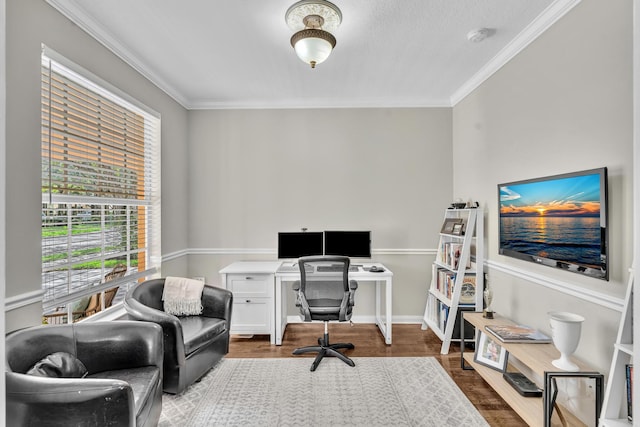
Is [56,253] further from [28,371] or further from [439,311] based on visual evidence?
[439,311]

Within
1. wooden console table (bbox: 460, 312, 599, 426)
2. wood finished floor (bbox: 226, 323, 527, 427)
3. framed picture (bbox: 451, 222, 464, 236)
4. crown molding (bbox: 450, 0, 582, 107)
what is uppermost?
crown molding (bbox: 450, 0, 582, 107)

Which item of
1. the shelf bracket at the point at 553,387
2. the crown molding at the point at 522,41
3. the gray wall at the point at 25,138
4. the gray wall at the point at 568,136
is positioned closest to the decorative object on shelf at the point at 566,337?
the shelf bracket at the point at 553,387

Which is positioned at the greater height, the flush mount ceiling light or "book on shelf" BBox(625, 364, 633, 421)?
the flush mount ceiling light

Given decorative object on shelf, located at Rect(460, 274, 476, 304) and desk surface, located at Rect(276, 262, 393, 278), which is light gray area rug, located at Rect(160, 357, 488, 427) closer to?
decorative object on shelf, located at Rect(460, 274, 476, 304)

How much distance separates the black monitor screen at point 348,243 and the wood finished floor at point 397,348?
895 mm

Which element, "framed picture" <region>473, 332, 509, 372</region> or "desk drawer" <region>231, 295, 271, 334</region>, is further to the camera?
"desk drawer" <region>231, 295, 271, 334</region>

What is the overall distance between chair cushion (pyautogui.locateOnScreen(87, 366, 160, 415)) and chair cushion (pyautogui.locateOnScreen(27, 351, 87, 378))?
0.48ft

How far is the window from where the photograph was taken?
84.0 inches

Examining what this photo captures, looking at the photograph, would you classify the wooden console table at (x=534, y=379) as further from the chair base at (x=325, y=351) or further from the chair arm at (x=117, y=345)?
the chair arm at (x=117, y=345)

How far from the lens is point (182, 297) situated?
2.94 metres

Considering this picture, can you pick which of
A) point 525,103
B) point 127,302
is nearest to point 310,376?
point 127,302

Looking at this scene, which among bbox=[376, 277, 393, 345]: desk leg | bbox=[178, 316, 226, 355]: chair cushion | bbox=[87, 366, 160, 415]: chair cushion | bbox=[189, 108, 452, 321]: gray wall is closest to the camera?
bbox=[87, 366, 160, 415]: chair cushion

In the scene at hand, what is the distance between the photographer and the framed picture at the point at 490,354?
2.55 m

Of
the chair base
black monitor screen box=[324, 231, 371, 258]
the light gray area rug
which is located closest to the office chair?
the chair base
